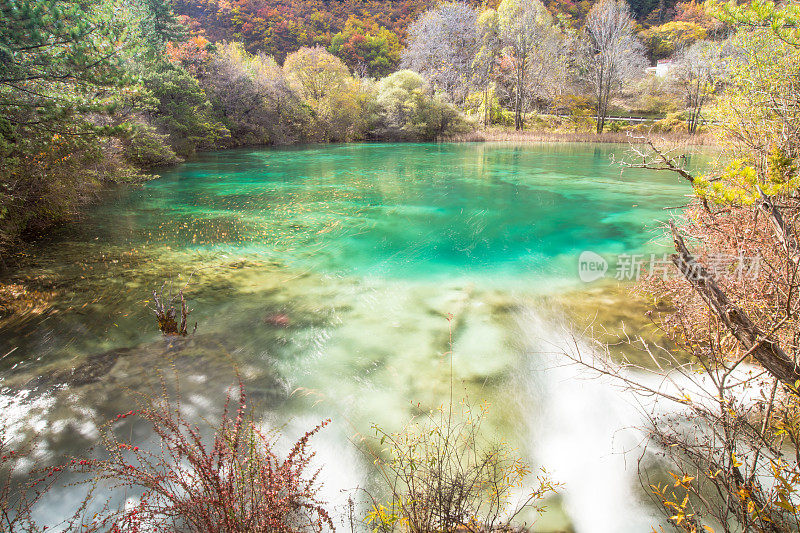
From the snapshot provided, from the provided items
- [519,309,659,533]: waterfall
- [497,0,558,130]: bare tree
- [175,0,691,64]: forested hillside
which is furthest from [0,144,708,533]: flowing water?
[175,0,691,64]: forested hillside

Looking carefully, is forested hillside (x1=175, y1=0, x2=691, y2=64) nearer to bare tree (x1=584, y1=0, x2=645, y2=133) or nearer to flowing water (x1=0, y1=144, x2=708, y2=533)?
bare tree (x1=584, y1=0, x2=645, y2=133)

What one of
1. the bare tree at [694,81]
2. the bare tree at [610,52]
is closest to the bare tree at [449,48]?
the bare tree at [610,52]

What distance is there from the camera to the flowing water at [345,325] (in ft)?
12.8

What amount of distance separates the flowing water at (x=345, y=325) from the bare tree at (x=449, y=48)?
40601 mm

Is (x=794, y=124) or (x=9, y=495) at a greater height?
(x=794, y=124)

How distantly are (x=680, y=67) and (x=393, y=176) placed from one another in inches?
1447

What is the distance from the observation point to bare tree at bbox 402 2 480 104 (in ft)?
159

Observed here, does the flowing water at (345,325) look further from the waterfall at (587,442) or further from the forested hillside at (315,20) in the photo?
the forested hillside at (315,20)

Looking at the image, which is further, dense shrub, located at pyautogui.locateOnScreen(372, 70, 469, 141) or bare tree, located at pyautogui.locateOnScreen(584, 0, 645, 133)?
dense shrub, located at pyautogui.locateOnScreen(372, 70, 469, 141)

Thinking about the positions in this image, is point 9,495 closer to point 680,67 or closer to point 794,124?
point 794,124

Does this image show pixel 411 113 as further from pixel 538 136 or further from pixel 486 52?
pixel 486 52

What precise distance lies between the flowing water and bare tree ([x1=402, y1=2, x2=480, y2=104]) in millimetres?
40601

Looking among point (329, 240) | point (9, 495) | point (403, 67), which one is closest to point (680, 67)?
point (403, 67)

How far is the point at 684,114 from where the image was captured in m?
37.1
